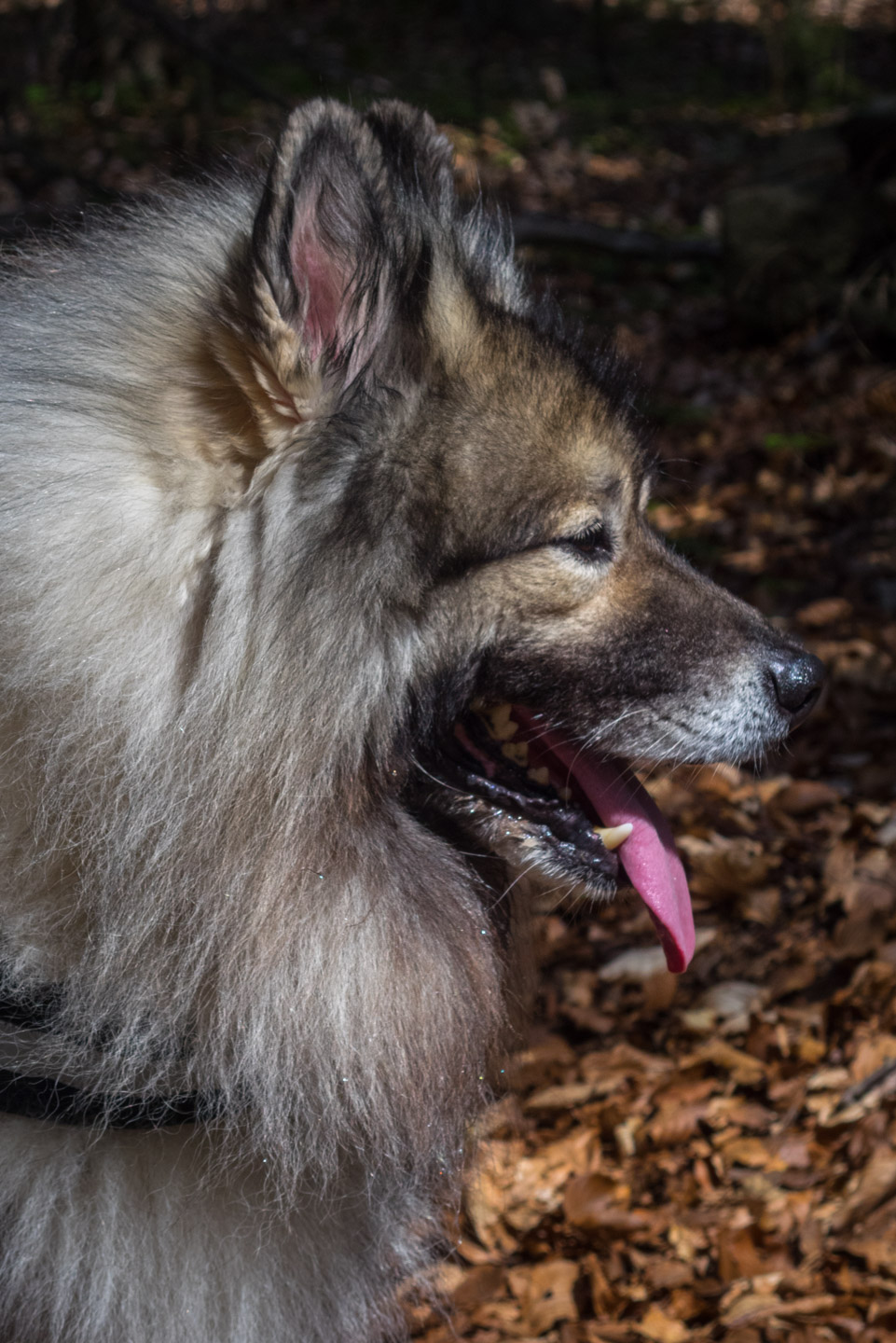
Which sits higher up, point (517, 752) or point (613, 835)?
point (517, 752)

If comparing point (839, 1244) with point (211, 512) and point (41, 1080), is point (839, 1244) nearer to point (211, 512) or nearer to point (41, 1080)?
point (41, 1080)

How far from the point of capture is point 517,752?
2.19m

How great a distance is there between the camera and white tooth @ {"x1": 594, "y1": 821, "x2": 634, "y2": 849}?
2.17 m

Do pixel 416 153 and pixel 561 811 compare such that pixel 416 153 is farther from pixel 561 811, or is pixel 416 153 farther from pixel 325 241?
pixel 561 811

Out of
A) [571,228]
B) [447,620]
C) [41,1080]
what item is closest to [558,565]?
[447,620]

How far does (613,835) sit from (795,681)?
0.43 metres

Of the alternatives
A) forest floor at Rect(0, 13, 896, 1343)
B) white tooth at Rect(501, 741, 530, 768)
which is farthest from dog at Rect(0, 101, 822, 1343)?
forest floor at Rect(0, 13, 896, 1343)

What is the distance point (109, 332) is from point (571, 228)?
7.24 metres

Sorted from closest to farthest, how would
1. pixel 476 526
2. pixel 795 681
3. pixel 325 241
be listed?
pixel 325 241 → pixel 476 526 → pixel 795 681

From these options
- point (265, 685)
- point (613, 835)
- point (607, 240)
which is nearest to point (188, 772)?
point (265, 685)

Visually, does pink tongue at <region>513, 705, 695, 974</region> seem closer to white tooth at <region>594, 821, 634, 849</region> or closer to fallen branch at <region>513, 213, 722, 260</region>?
white tooth at <region>594, 821, 634, 849</region>

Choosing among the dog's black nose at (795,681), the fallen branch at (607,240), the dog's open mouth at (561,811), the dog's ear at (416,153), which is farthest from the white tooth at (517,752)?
the fallen branch at (607,240)

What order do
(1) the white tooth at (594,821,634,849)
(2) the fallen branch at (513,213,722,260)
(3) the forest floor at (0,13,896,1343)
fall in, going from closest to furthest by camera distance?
(1) the white tooth at (594,821,634,849) → (3) the forest floor at (0,13,896,1343) → (2) the fallen branch at (513,213,722,260)

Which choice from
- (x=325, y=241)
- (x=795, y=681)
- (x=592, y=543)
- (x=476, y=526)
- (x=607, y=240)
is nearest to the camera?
(x=325, y=241)
